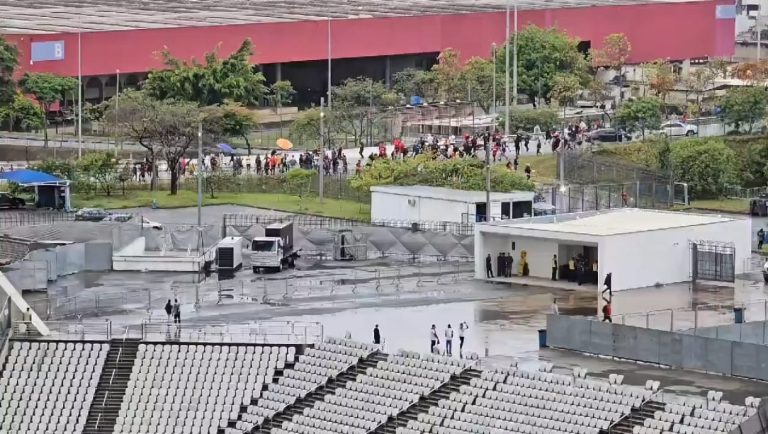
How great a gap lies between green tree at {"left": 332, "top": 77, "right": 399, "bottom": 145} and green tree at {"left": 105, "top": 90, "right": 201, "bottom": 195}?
12.9 metres

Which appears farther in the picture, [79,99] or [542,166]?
[79,99]

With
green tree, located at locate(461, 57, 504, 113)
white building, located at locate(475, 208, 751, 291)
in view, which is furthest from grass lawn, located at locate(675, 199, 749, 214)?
green tree, located at locate(461, 57, 504, 113)

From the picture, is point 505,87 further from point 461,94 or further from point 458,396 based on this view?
point 458,396

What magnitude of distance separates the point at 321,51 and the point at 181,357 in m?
57.5

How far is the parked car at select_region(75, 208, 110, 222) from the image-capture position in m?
75.6

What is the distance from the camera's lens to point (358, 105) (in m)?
102

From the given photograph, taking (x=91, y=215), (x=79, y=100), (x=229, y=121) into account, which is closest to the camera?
(x=91, y=215)

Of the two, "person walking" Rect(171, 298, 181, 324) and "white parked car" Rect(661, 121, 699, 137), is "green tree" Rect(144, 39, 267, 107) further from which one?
"person walking" Rect(171, 298, 181, 324)

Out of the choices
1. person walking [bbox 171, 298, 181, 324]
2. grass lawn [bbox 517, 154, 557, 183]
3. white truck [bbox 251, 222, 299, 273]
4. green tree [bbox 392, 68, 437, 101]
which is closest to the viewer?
person walking [bbox 171, 298, 181, 324]

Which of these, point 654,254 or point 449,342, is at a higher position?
point 654,254

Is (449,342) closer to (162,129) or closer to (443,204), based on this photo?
(443,204)

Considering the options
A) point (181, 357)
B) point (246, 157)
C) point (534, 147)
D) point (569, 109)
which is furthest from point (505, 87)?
point (181, 357)

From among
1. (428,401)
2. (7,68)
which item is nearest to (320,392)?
(428,401)

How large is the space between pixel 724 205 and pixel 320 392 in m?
30.5
